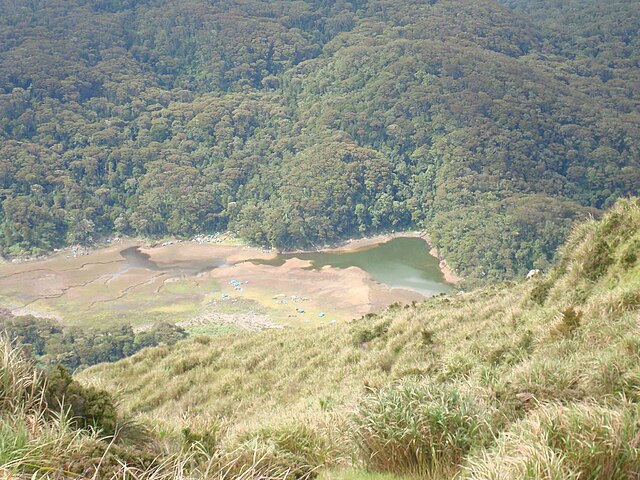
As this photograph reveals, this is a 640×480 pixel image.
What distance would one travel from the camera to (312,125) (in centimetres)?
9269

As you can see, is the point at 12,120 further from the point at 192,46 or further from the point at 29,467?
the point at 29,467

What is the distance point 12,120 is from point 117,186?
22.0 meters

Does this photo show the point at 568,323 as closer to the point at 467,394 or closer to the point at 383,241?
the point at 467,394

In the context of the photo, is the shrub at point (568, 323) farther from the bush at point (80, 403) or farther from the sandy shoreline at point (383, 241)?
the sandy shoreline at point (383, 241)

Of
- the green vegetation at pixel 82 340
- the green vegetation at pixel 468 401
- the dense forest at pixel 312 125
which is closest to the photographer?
the green vegetation at pixel 468 401

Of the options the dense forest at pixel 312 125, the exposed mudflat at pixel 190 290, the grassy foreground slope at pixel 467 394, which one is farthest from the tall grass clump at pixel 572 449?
the dense forest at pixel 312 125

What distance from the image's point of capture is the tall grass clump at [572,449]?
242cm

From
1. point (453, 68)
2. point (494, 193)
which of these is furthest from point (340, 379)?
point (453, 68)

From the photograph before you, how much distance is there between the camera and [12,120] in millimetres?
88375

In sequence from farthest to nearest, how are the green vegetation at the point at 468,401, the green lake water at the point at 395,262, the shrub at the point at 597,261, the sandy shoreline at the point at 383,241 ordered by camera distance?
1. the sandy shoreline at the point at 383,241
2. the green lake water at the point at 395,262
3. the shrub at the point at 597,261
4. the green vegetation at the point at 468,401

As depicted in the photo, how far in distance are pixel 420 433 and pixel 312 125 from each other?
301ft

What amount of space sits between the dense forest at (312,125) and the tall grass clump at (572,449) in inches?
2032

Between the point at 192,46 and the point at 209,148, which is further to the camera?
the point at 192,46

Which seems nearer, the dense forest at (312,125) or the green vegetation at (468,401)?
the green vegetation at (468,401)
